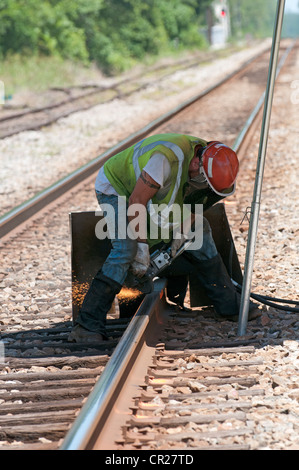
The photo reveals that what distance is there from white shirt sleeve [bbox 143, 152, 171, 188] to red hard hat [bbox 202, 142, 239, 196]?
11.0 inches

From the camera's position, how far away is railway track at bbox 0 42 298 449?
133 inches

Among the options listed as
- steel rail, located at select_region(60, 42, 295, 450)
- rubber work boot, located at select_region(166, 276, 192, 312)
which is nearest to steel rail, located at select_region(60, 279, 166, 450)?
steel rail, located at select_region(60, 42, 295, 450)

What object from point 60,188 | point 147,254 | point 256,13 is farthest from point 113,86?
point 256,13

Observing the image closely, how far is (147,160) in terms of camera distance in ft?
15.2

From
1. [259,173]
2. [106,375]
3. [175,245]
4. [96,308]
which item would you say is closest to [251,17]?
[175,245]

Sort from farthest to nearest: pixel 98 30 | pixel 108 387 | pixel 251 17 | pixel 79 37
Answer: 1. pixel 251 17
2. pixel 98 30
3. pixel 79 37
4. pixel 108 387

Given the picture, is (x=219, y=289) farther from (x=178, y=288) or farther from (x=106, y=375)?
(x=106, y=375)

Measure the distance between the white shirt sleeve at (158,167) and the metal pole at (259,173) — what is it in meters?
0.63

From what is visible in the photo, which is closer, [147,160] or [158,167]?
[158,167]

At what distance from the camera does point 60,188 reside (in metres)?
9.93

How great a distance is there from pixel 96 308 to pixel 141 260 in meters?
0.47

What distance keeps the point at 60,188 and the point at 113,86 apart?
1736 centimetres

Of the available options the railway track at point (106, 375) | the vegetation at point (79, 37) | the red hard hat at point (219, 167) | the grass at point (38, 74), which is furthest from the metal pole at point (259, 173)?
the vegetation at point (79, 37)

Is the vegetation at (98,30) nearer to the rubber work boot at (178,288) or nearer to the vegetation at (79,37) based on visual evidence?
the vegetation at (79,37)
